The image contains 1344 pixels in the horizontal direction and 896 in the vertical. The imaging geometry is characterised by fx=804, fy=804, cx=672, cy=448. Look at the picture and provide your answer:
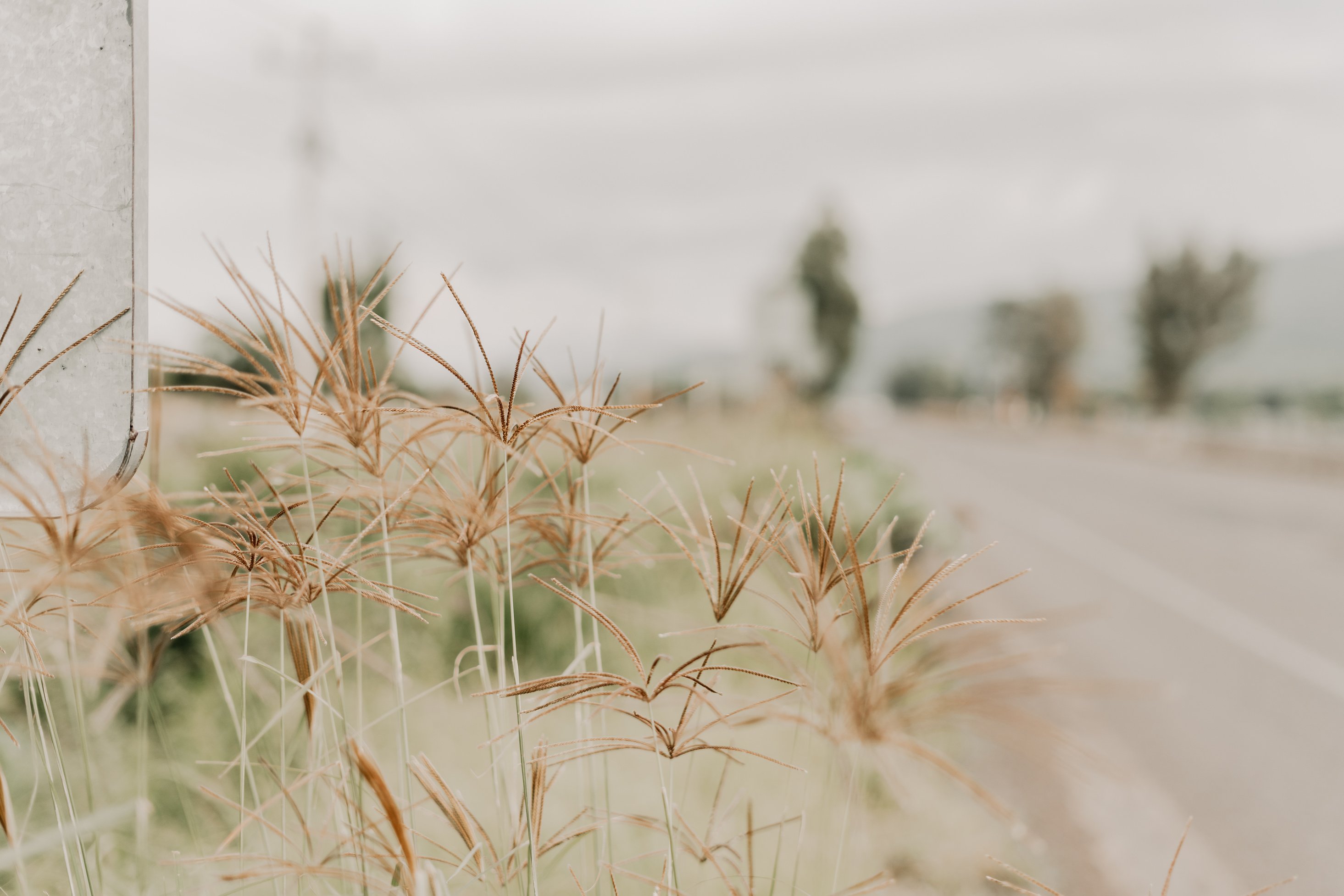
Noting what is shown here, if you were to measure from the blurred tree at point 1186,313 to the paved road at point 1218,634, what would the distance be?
24.0 metres

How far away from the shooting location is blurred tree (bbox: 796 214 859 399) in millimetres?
38875

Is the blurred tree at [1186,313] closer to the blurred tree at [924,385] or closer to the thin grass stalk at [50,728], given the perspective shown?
the thin grass stalk at [50,728]

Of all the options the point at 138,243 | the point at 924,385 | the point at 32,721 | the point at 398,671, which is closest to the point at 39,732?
the point at 32,721

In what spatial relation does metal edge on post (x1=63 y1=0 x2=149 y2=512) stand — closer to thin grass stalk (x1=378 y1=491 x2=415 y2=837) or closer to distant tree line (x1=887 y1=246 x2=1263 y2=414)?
thin grass stalk (x1=378 y1=491 x2=415 y2=837)

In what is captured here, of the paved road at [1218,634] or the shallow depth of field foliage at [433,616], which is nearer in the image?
the shallow depth of field foliage at [433,616]

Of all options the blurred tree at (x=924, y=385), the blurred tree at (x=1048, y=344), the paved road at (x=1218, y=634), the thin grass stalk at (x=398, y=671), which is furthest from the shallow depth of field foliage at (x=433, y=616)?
the blurred tree at (x=924, y=385)

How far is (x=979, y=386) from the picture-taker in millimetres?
94312

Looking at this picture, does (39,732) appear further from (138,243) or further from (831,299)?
(831,299)

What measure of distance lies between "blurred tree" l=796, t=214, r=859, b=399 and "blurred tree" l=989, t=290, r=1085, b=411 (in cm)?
2362

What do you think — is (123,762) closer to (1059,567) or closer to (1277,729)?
(1277,729)

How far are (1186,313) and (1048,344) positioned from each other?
2111 centimetres

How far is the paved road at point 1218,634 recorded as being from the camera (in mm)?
3857

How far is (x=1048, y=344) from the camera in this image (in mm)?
57219

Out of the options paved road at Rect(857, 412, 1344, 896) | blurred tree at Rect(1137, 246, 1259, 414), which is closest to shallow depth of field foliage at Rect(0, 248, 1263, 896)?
paved road at Rect(857, 412, 1344, 896)
